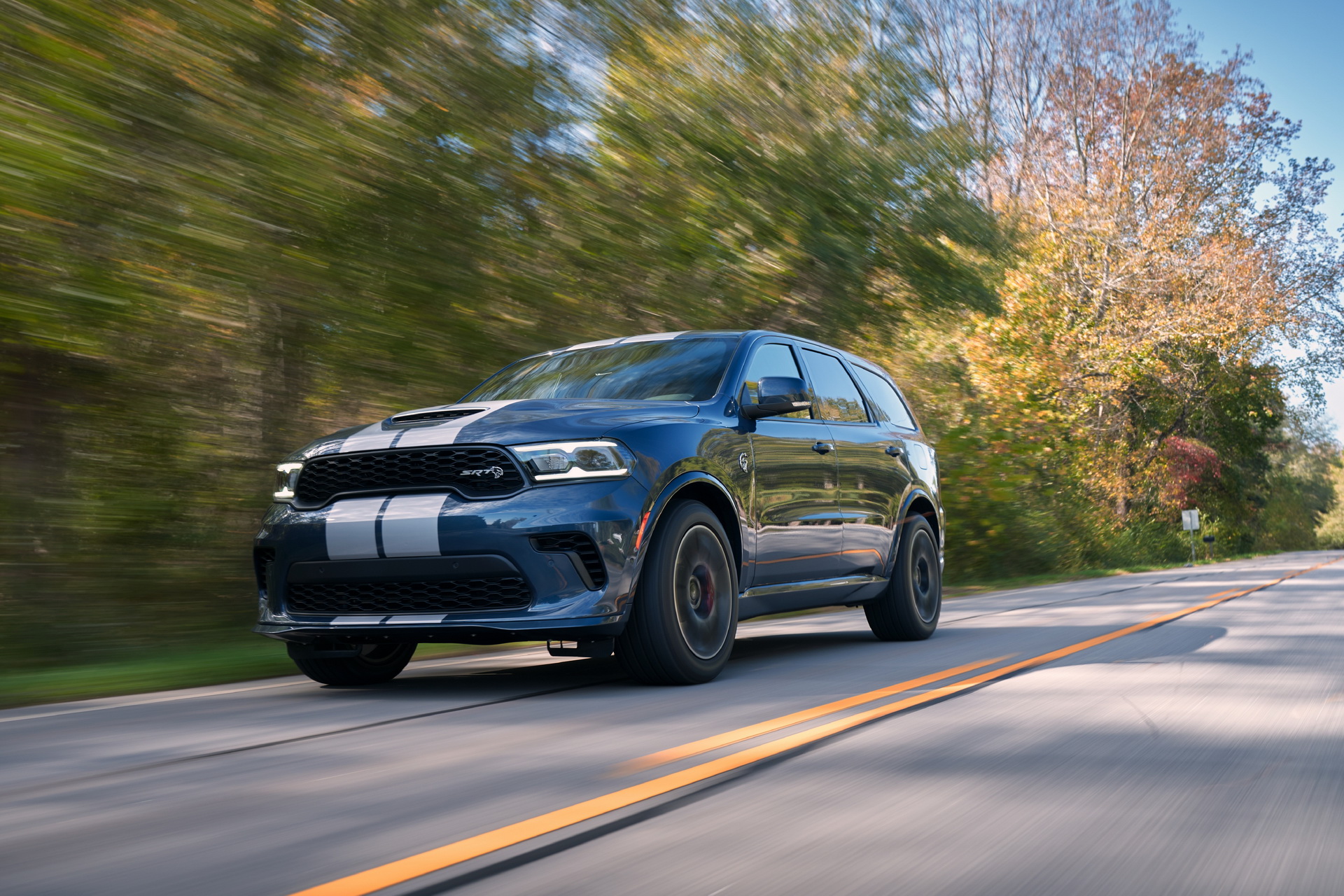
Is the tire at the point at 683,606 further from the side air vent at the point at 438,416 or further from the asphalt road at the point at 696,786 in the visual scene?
the side air vent at the point at 438,416

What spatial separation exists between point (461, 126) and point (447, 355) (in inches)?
71.8

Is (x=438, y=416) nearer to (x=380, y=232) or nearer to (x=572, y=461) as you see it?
(x=572, y=461)

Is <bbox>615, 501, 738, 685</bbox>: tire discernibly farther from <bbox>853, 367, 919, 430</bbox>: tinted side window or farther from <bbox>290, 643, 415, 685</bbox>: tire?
<bbox>853, 367, 919, 430</bbox>: tinted side window

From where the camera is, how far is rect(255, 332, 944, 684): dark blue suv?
5.46m

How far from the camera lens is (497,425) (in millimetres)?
5641

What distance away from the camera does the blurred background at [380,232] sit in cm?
732

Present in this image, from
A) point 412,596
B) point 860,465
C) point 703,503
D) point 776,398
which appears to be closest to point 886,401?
point 860,465

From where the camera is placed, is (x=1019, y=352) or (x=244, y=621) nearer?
(x=244, y=621)

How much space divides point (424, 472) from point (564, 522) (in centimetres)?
69

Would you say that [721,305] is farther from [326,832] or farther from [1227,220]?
[1227,220]

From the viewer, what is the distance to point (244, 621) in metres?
8.76

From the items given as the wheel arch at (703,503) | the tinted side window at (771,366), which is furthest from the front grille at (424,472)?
the tinted side window at (771,366)

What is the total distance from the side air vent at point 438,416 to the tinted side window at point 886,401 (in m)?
3.61

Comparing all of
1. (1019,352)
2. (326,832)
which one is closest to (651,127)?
(326,832)
